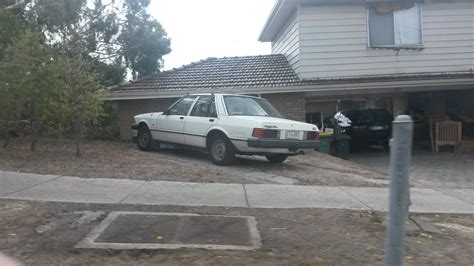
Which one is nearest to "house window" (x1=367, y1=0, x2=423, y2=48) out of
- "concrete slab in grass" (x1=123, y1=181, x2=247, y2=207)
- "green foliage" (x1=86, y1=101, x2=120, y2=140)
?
"green foliage" (x1=86, y1=101, x2=120, y2=140)

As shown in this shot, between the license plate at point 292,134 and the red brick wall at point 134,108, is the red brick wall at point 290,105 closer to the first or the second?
the red brick wall at point 134,108

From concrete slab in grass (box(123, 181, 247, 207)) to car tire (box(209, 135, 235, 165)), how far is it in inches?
76.3

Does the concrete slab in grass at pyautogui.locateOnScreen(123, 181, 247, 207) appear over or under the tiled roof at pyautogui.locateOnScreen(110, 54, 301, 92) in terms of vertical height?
under

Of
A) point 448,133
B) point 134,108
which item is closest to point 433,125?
point 448,133

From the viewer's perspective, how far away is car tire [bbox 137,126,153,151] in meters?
12.6

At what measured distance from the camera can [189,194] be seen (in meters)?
7.54

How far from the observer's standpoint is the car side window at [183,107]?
11531 millimetres

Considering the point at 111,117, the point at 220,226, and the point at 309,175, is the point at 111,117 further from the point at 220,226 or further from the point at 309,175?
the point at 220,226

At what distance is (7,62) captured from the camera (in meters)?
10.6

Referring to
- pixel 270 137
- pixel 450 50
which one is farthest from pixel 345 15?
pixel 270 137

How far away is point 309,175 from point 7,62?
6.60 meters

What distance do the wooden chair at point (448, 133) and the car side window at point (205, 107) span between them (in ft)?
32.0

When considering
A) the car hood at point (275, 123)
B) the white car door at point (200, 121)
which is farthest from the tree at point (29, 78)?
the car hood at point (275, 123)

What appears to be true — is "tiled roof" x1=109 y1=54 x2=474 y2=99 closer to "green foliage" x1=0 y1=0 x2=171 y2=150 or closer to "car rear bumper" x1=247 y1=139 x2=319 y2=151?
"green foliage" x1=0 y1=0 x2=171 y2=150
